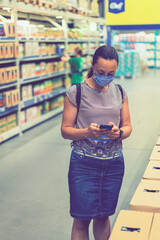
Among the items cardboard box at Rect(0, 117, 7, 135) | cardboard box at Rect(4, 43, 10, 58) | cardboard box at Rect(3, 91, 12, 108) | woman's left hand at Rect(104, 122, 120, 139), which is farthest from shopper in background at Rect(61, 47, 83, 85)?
woman's left hand at Rect(104, 122, 120, 139)

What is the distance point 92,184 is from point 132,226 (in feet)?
1.07

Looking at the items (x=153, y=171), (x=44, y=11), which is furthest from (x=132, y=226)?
(x=44, y=11)

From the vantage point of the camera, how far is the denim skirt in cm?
228

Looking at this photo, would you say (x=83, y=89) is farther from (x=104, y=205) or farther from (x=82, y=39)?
(x=82, y=39)

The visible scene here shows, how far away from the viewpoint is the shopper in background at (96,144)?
2223mm

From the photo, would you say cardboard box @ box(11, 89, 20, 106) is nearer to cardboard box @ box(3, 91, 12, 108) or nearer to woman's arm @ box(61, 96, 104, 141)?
cardboard box @ box(3, 91, 12, 108)

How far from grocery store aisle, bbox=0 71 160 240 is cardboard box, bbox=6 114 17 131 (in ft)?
0.73

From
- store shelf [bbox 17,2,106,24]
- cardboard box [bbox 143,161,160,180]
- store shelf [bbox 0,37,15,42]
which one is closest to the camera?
cardboard box [bbox 143,161,160,180]

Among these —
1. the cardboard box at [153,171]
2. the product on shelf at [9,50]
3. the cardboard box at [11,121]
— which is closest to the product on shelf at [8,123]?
the cardboard box at [11,121]

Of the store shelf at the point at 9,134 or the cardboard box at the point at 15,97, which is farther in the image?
the cardboard box at the point at 15,97

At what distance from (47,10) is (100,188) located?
241 inches

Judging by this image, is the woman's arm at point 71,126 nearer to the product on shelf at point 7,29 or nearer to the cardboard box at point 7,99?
the cardboard box at point 7,99

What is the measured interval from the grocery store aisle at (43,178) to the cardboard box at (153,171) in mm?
668

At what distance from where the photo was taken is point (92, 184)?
90.6 inches
